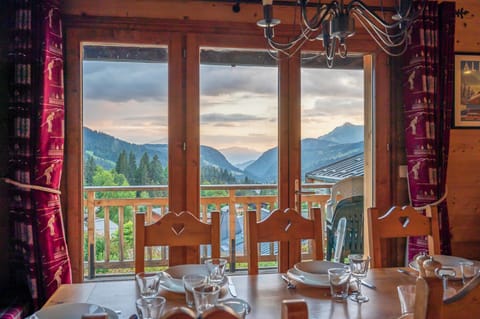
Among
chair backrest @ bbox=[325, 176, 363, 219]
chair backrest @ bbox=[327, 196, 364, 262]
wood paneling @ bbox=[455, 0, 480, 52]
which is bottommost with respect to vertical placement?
chair backrest @ bbox=[327, 196, 364, 262]

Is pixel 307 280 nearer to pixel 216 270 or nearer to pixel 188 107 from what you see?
pixel 216 270

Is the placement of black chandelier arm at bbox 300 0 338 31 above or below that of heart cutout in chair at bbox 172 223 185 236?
above

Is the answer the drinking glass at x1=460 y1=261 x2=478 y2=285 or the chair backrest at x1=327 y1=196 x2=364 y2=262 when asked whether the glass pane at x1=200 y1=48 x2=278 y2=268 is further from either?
the drinking glass at x1=460 y1=261 x2=478 y2=285

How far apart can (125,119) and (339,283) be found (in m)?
1.93

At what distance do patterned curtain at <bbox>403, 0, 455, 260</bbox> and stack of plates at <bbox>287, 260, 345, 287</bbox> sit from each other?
4.53 feet

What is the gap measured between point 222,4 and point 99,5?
0.85 meters

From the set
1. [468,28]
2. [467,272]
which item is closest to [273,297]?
[467,272]

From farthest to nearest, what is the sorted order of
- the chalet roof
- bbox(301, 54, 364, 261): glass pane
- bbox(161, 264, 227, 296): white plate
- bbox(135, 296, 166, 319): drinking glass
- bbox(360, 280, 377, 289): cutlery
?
1. the chalet roof
2. bbox(301, 54, 364, 261): glass pane
3. bbox(360, 280, 377, 289): cutlery
4. bbox(161, 264, 227, 296): white plate
5. bbox(135, 296, 166, 319): drinking glass

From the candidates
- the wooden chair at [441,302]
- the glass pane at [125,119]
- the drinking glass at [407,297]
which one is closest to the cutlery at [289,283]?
the drinking glass at [407,297]

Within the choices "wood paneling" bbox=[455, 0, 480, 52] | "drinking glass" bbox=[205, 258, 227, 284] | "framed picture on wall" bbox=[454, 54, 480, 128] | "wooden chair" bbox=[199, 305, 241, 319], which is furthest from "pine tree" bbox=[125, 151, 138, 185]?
"wood paneling" bbox=[455, 0, 480, 52]

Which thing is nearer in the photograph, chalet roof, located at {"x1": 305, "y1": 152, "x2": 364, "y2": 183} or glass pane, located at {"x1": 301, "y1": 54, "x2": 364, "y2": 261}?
glass pane, located at {"x1": 301, "y1": 54, "x2": 364, "y2": 261}

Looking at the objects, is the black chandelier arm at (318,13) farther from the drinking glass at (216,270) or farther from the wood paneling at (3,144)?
the wood paneling at (3,144)

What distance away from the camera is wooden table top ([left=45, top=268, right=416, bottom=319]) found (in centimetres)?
145

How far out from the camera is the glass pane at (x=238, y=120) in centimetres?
294
